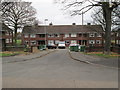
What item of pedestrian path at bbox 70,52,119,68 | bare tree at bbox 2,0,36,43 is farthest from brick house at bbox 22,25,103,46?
pedestrian path at bbox 70,52,119,68

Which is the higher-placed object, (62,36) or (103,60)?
(62,36)

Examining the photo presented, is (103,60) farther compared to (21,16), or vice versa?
(21,16)

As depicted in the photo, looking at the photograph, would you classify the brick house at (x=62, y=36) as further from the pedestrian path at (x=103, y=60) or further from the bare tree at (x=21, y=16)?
the pedestrian path at (x=103, y=60)

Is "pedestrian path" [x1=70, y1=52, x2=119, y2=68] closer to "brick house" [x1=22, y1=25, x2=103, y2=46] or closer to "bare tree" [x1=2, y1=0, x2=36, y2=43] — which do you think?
"bare tree" [x1=2, y1=0, x2=36, y2=43]

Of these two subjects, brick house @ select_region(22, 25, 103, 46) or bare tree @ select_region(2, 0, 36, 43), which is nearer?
bare tree @ select_region(2, 0, 36, 43)

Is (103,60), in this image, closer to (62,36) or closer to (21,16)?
(21,16)

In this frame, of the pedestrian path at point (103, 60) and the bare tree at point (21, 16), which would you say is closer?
the pedestrian path at point (103, 60)

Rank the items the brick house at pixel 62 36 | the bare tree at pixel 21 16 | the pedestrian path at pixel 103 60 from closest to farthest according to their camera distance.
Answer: the pedestrian path at pixel 103 60, the bare tree at pixel 21 16, the brick house at pixel 62 36

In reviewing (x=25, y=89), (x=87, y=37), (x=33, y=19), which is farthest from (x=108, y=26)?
(x=87, y=37)

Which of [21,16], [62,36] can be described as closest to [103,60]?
[21,16]

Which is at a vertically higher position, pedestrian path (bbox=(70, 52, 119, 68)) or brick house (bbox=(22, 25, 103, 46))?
brick house (bbox=(22, 25, 103, 46))

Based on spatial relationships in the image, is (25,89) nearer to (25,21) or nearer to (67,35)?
(25,21)

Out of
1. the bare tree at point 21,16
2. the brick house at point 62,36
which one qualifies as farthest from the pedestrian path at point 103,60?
the brick house at point 62,36

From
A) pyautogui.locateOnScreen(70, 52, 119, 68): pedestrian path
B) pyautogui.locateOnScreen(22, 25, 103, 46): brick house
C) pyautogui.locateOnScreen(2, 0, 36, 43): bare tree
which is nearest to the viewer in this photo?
pyautogui.locateOnScreen(70, 52, 119, 68): pedestrian path
